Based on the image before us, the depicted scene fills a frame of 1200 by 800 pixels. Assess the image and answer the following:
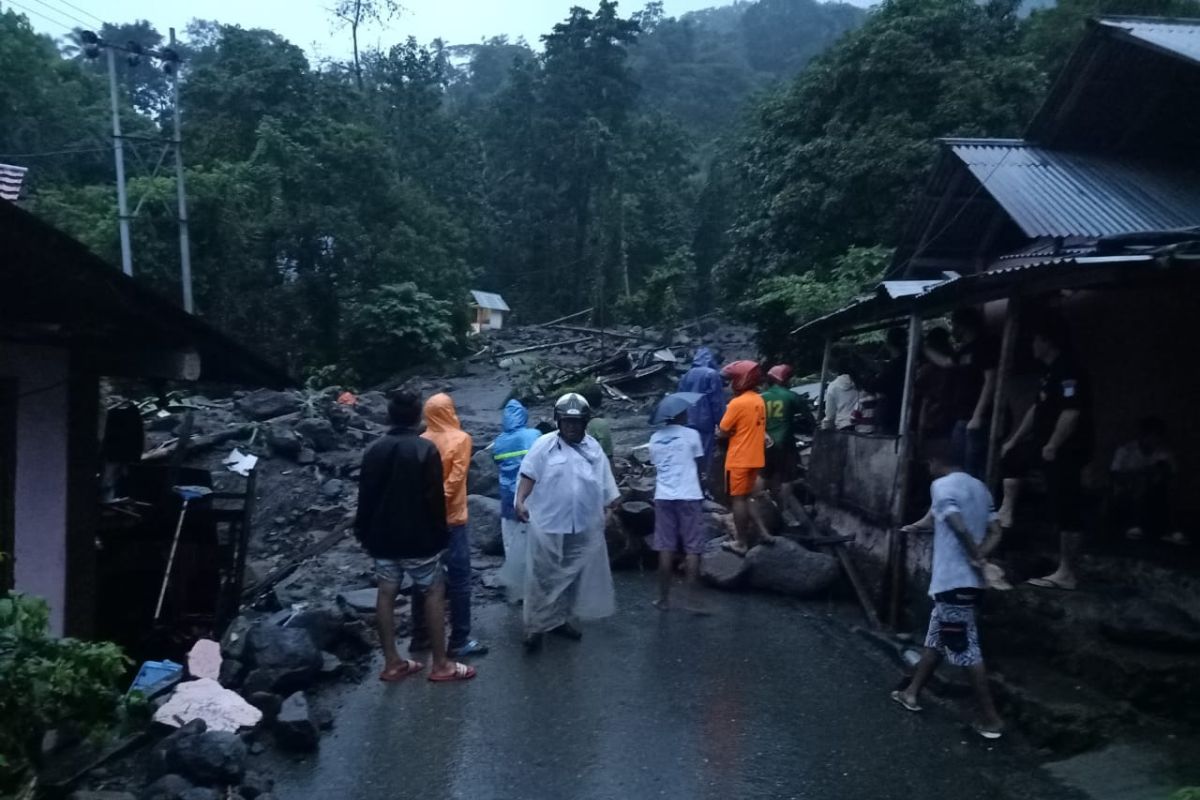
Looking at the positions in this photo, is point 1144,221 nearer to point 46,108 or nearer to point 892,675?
point 892,675

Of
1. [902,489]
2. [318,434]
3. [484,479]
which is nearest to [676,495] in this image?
A: [902,489]

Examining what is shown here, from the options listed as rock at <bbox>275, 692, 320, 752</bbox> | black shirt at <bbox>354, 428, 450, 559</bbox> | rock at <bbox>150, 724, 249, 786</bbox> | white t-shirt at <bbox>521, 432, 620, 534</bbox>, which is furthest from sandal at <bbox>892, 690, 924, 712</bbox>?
rock at <bbox>150, 724, 249, 786</bbox>

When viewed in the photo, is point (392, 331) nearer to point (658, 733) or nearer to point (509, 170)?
point (509, 170)

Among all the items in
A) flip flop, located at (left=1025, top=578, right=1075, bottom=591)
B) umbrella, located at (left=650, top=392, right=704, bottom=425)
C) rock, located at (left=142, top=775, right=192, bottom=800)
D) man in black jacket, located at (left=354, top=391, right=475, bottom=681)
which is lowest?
rock, located at (left=142, top=775, right=192, bottom=800)

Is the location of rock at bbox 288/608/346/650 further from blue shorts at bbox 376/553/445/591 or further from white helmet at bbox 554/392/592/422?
white helmet at bbox 554/392/592/422

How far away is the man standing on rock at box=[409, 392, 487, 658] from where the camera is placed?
7574 millimetres

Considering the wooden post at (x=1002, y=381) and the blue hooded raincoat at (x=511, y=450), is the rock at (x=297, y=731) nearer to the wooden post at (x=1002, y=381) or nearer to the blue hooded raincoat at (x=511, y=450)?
the blue hooded raincoat at (x=511, y=450)

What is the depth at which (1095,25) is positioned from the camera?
10.4 meters

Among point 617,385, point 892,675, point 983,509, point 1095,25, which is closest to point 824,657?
point 892,675

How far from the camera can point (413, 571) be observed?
7.10 meters

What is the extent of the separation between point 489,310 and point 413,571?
46.4 meters

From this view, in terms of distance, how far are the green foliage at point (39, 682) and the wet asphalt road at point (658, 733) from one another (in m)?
1.49

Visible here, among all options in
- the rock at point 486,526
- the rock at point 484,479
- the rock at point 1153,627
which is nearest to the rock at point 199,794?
the rock at point 1153,627

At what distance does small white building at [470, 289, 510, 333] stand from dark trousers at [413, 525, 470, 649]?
42757 mm
